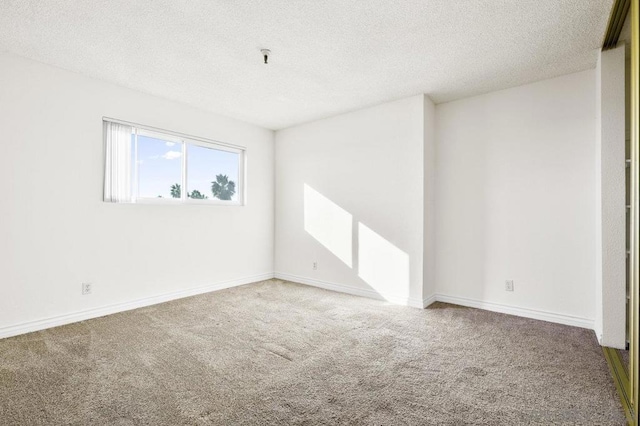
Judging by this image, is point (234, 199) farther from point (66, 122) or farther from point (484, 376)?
point (484, 376)

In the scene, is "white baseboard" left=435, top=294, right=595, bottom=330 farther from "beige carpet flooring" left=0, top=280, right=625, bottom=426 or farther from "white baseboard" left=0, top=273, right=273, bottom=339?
"white baseboard" left=0, top=273, right=273, bottom=339

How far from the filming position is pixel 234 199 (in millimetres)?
4996

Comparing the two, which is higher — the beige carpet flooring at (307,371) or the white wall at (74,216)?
the white wall at (74,216)

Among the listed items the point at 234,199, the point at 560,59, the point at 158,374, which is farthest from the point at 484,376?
the point at 234,199

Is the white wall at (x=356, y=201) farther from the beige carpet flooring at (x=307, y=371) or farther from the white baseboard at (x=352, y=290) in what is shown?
the beige carpet flooring at (x=307, y=371)

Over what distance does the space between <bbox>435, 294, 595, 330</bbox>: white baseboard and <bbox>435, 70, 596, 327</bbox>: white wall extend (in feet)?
0.04

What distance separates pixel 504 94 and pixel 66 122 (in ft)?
15.7

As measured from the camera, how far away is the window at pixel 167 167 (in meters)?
3.58

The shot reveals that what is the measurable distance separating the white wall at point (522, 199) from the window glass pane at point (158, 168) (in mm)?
3494

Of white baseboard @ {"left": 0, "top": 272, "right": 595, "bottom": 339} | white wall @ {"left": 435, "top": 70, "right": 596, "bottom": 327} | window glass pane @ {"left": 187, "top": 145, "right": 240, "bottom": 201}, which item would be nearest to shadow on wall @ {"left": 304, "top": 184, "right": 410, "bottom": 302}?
white baseboard @ {"left": 0, "top": 272, "right": 595, "bottom": 339}

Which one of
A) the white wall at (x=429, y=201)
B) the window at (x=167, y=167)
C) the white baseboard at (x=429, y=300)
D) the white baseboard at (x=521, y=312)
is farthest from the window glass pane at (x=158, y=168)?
the white baseboard at (x=521, y=312)

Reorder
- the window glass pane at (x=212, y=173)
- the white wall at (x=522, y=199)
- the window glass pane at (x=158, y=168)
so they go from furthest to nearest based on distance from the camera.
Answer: the window glass pane at (x=212, y=173)
the window glass pane at (x=158, y=168)
the white wall at (x=522, y=199)

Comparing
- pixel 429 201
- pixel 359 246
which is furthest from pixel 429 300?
pixel 429 201

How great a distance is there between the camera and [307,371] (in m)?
2.24
